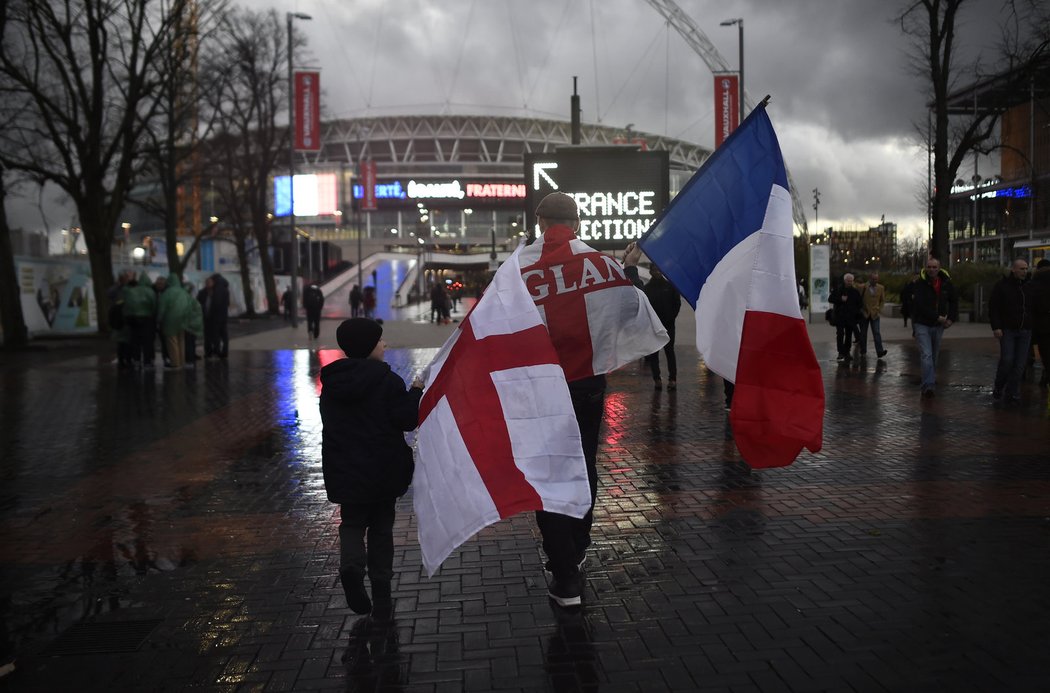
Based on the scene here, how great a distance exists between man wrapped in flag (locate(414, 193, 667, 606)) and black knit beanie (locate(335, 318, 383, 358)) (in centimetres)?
32

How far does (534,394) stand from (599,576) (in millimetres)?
1293

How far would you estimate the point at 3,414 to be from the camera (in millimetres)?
11914

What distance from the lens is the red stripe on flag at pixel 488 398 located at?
13.5 feet

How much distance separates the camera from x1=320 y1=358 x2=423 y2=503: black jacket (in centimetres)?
430

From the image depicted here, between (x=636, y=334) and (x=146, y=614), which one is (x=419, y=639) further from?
(x=636, y=334)

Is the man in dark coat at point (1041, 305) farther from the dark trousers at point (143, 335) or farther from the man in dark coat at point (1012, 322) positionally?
the dark trousers at point (143, 335)

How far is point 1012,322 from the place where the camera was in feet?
36.3

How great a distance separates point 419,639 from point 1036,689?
246 cm

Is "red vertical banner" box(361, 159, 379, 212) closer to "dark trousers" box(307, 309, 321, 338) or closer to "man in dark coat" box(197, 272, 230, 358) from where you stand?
"dark trousers" box(307, 309, 321, 338)

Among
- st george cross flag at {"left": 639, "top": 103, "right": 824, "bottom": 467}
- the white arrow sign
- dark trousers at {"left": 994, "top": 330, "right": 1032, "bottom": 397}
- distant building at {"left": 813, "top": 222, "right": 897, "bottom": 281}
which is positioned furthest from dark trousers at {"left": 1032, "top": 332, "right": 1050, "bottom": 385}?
distant building at {"left": 813, "top": 222, "right": 897, "bottom": 281}

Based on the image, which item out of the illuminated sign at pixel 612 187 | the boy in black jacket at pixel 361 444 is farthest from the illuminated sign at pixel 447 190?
the boy in black jacket at pixel 361 444

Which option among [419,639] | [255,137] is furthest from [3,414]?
[255,137]

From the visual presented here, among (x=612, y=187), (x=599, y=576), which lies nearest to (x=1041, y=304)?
(x=612, y=187)

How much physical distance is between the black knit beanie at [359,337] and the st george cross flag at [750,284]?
→ 4.87 feet
